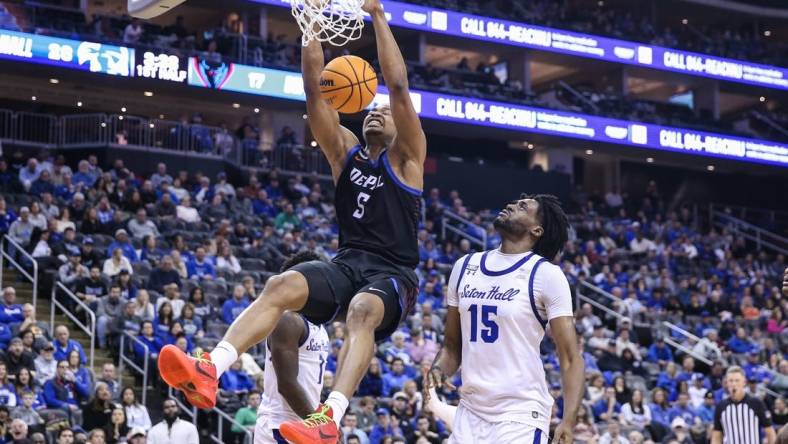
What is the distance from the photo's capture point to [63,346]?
1570cm

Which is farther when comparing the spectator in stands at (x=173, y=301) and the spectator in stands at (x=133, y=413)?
the spectator in stands at (x=173, y=301)

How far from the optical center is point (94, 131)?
26.9 metres

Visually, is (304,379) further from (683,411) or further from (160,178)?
(160,178)

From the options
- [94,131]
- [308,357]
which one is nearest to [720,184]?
[94,131]

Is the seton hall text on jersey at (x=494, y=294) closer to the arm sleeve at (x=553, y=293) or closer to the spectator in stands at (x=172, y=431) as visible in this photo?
the arm sleeve at (x=553, y=293)

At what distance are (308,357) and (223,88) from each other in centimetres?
2030

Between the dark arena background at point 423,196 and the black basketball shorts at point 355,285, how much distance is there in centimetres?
68

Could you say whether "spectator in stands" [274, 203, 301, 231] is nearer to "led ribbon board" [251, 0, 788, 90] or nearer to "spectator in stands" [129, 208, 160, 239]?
"spectator in stands" [129, 208, 160, 239]

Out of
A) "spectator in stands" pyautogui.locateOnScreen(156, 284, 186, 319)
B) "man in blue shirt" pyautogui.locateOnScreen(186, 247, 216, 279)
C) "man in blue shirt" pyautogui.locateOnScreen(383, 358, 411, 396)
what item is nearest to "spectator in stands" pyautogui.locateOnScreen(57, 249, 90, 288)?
"spectator in stands" pyautogui.locateOnScreen(156, 284, 186, 319)

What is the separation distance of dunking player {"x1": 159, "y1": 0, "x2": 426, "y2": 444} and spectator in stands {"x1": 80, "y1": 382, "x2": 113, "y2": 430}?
797 centimetres

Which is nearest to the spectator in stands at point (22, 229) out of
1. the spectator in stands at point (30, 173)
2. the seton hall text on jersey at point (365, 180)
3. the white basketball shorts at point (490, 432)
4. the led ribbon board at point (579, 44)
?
the spectator in stands at point (30, 173)

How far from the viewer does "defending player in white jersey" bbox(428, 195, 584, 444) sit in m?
7.09

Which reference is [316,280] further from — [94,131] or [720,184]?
[720,184]

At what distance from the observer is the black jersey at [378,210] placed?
7.44 metres
